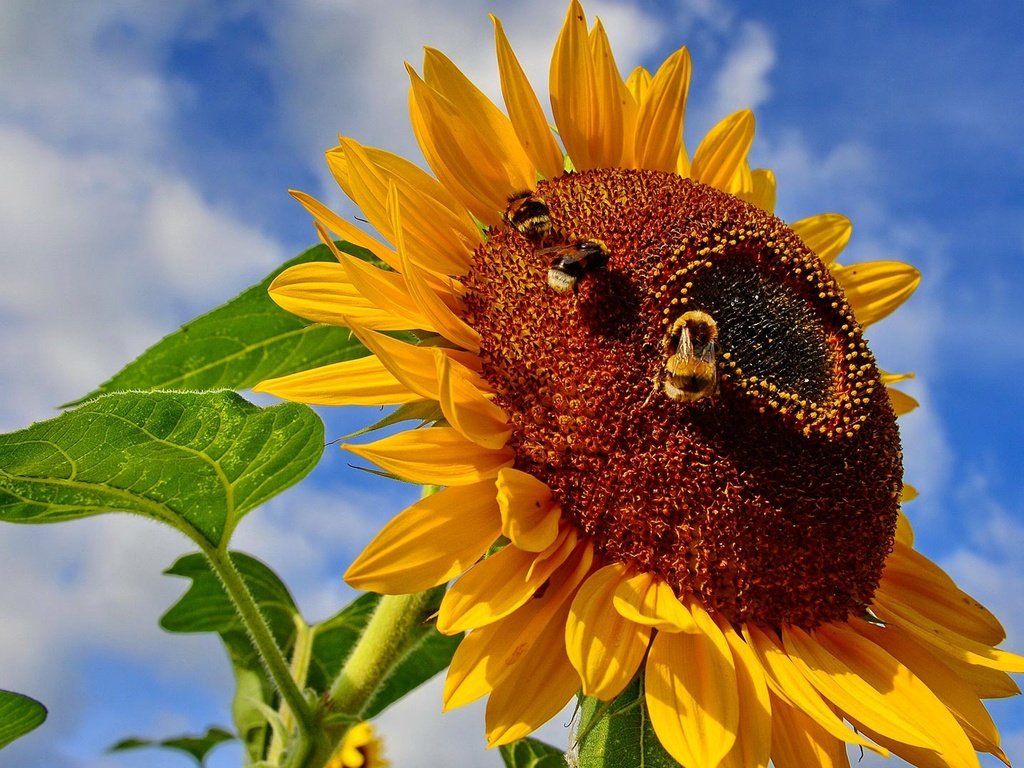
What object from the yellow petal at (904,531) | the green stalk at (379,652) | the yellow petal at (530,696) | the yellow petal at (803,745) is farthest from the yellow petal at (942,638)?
the green stalk at (379,652)

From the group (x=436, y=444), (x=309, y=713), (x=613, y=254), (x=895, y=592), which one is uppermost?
(x=613, y=254)

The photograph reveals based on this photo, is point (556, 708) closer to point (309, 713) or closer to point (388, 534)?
point (388, 534)

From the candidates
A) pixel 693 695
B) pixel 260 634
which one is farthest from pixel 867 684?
pixel 260 634

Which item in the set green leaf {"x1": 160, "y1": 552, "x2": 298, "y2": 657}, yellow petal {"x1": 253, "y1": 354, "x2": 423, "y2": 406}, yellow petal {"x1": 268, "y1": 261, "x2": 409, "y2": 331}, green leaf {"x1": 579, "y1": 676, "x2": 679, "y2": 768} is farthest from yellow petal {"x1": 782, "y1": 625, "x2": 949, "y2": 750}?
green leaf {"x1": 160, "y1": 552, "x2": 298, "y2": 657}

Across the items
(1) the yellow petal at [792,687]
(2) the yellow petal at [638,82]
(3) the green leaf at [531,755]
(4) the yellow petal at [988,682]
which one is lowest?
(3) the green leaf at [531,755]

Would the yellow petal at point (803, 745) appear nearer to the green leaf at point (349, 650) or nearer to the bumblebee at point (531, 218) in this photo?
the bumblebee at point (531, 218)

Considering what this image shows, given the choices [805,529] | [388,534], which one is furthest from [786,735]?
[388,534]
